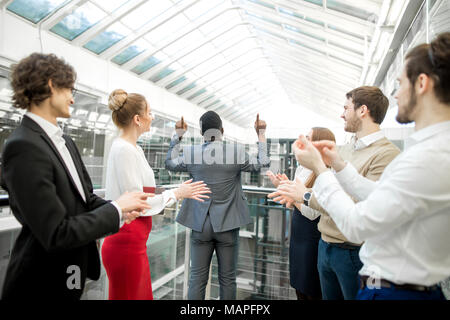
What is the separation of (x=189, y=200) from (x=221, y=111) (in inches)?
485

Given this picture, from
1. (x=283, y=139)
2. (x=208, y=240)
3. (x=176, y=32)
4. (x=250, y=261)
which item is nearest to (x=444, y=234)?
(x=208, y=240)

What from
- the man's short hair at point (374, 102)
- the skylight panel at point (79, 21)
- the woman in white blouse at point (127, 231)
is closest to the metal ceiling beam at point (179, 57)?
the skylight panel at point (79, 21)

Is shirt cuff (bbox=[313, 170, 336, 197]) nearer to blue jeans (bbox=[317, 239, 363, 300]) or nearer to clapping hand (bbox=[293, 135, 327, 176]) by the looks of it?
clapping hand (bbox=[293, 135, 327, 176])

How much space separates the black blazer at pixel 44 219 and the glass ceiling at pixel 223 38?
377cm

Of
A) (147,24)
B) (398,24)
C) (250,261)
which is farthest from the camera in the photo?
(147,24)

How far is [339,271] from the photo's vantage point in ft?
4.46

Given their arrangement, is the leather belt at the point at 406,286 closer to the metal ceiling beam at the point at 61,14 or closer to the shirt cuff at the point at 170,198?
the shirt cuff at the point at 170,198

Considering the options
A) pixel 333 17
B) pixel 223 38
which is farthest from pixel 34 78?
pixel 223 38

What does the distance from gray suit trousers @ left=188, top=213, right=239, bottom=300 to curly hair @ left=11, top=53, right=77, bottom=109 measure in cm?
129

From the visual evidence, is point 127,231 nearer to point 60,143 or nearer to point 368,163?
point 60,143

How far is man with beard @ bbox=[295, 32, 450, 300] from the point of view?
717mm

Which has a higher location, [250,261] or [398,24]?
[398,24]
